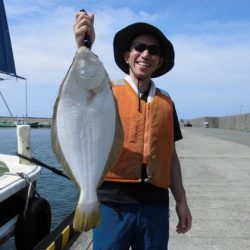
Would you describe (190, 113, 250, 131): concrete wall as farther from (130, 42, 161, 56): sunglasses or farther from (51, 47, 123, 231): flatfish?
(51, 47, 123, 231): flatfish

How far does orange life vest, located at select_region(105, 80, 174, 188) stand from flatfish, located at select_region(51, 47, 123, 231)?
0.44m

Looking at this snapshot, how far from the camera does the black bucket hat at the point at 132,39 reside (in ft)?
9.02

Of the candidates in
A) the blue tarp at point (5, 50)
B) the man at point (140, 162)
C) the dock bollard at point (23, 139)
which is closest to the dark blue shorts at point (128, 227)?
the man at point (140, 162)

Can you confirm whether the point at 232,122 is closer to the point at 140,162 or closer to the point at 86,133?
the point at 140,162

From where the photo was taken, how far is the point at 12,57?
41.4 feet

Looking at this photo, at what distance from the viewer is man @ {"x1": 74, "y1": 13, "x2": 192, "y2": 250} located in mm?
2643

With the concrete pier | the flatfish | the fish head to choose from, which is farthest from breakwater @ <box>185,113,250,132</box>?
the fish head

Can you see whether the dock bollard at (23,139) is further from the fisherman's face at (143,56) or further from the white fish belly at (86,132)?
the white fish belly at (86,132)

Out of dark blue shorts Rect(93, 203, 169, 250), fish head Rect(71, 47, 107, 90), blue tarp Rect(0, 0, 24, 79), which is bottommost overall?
dark blue shorts Rect(93, 203, 169, 250)

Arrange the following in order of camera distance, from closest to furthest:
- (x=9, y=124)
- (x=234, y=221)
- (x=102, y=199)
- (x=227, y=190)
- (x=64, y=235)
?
(x=102, y=199) → (x=64, y=235) → (x=234, y=221) → (x=227, y=190) → (x=9, y=124)


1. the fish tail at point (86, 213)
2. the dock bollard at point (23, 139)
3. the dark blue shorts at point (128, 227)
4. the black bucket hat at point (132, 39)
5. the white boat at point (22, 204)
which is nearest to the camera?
the fish tail at point (86, 213)

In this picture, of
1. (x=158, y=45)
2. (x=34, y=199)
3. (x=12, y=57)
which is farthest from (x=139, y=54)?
(x=12, y=57)

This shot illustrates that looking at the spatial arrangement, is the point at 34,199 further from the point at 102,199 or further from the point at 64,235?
the point at 102,199

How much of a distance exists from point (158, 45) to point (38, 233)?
15.7ft
